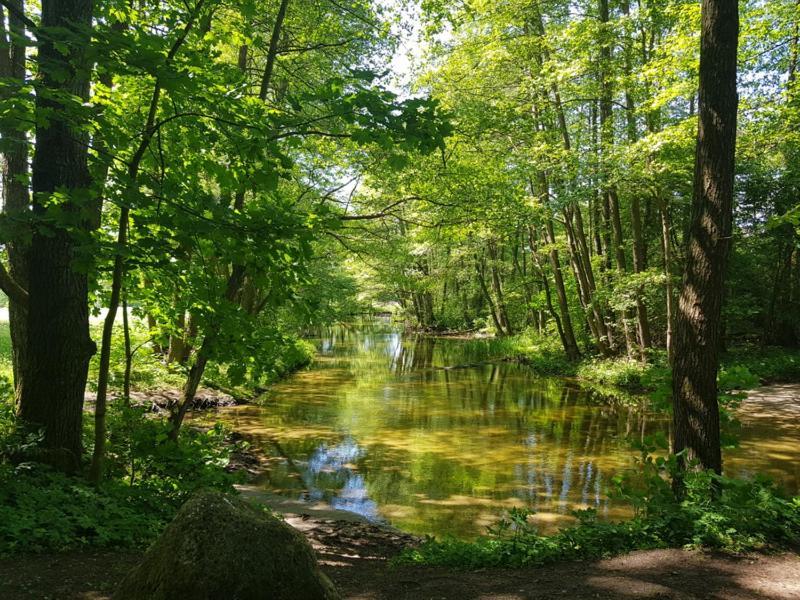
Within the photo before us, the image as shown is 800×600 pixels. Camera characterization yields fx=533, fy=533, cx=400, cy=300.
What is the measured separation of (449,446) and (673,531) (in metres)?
6.61

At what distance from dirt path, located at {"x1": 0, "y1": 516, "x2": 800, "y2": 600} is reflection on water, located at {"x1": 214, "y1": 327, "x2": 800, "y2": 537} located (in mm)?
2632

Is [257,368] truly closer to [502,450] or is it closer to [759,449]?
[502,450]

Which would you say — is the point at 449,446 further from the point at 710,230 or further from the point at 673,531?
the point at 710,230

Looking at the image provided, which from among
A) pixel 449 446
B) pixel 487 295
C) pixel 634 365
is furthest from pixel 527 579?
pixel 487 295

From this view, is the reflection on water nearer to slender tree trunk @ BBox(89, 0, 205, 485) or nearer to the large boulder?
slender tree trunk @ BBox(89, 0, 205, 485)

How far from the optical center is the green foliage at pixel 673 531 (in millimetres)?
4617

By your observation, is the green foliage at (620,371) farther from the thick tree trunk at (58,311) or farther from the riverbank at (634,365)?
the thick tree trunk at (58,311)

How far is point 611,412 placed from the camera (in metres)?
14.3

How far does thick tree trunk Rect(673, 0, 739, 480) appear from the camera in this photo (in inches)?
213

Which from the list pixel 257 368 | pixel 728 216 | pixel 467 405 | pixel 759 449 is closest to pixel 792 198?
pixel 759 449

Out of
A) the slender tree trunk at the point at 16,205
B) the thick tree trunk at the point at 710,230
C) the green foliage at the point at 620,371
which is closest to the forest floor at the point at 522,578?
Answer: the thick tree trunk at the point at 710,230

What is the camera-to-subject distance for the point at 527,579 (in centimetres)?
422

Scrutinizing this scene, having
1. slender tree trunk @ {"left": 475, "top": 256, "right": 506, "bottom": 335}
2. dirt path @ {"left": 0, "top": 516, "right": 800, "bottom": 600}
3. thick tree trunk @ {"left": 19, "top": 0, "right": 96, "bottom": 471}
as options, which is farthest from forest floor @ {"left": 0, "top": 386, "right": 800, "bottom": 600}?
slender tree trunk @ {"left": 475, "top": 256, "right": 506, "bottom": 335}

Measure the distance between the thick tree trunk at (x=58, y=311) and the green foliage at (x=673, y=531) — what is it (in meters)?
3.44
